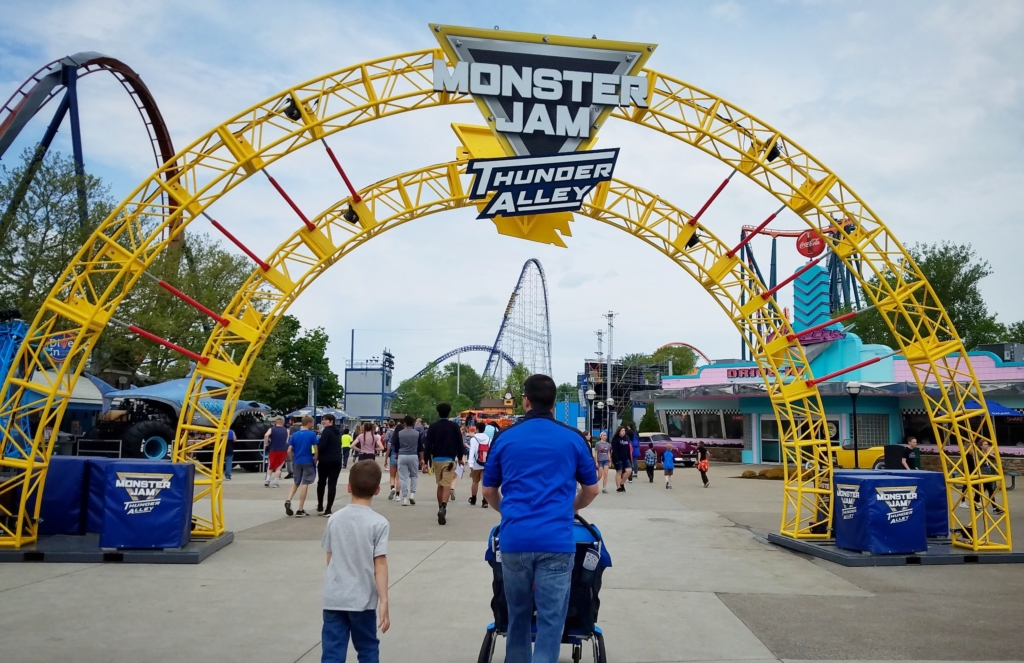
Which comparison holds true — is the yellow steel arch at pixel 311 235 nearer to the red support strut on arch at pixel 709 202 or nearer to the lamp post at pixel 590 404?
the red support strut on arch at pixel 709 202

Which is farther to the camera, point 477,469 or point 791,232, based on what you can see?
point 791,232

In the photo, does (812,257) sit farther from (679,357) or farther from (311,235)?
(679,357)

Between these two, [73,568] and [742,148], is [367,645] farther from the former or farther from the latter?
[742,148]

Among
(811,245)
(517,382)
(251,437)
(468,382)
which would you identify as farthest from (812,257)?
(468,382)

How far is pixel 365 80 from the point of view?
951 centimetres

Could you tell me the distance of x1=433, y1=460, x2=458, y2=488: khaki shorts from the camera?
1331cm

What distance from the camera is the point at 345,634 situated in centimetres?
432

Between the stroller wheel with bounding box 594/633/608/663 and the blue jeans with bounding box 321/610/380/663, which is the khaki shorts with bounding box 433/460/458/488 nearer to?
the stroller wheel with bounding box 594/633/608/663

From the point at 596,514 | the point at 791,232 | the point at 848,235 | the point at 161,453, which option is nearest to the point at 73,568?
the point at 596,514

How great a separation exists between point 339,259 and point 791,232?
43658mm

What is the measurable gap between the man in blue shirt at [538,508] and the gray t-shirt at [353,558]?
633mm

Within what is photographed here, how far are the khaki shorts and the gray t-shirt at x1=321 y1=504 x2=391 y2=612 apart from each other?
8.98 metres

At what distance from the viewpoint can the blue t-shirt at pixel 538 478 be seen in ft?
14.1

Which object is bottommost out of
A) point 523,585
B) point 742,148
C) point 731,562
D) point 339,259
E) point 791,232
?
point 731,562
